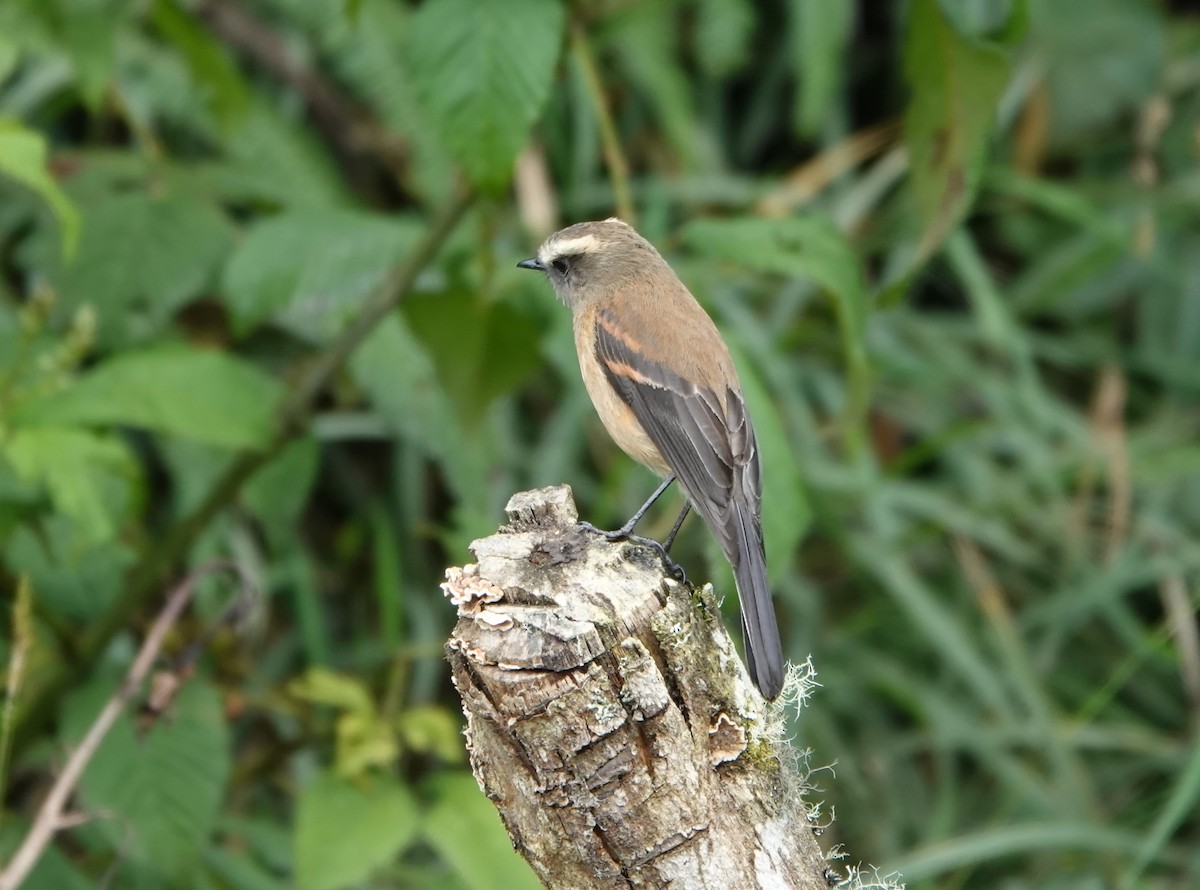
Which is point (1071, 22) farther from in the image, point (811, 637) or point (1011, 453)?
point (811, 637)

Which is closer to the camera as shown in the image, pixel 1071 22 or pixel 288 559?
pixel 288 559

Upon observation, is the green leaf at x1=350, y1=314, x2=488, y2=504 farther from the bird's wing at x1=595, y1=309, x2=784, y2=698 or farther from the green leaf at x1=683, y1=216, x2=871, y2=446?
the green leaf at x1=683, y1=216, x2=871, y2=446

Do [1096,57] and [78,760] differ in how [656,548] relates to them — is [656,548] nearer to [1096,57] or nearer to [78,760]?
[78,760]

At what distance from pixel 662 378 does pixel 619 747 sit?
1773mm

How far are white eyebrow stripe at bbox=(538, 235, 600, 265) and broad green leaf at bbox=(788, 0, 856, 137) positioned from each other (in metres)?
2.45

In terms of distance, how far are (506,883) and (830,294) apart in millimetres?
1615

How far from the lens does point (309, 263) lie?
368 centimetres

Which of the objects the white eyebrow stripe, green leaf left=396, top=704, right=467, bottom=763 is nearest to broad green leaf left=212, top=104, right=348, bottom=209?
the white eyebrow stripe

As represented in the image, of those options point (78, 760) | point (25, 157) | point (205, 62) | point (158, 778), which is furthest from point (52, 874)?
point (205, 62)

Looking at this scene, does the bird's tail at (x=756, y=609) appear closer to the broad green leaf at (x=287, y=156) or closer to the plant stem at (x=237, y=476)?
the plant stem at (x=237, y=476)

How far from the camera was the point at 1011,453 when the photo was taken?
671 centimetres

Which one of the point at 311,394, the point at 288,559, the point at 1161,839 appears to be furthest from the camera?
the point at 288,559

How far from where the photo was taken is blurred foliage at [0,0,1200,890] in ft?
11.7

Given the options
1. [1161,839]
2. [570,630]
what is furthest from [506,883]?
[1161,839]
